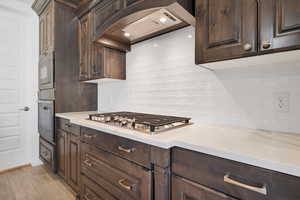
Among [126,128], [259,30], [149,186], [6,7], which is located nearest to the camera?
[259,30]

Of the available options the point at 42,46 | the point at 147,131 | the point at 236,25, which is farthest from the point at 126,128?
the point at 42,46

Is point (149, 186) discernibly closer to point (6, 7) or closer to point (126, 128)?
point (126, 128)

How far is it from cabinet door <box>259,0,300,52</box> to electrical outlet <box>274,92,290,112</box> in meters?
0.39

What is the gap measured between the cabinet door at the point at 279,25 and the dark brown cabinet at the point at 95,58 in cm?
150

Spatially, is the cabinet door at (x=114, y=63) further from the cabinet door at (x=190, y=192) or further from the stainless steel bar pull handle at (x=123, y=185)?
the cabinet door at (x=190, y=192)

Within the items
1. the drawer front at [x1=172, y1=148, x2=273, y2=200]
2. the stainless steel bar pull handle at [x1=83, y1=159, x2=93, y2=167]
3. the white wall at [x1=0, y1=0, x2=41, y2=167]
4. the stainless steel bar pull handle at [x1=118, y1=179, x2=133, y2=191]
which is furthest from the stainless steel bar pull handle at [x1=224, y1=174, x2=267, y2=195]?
the white wall at [x1=0, y1=0, x2=41, y2=167]

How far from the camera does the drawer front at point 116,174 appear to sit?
93 centimetres

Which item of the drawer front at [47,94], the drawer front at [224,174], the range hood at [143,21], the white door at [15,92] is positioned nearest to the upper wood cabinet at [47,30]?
the white door at [15,92]

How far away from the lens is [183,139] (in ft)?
2.74

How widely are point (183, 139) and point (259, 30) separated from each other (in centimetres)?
67

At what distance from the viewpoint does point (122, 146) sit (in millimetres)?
1056

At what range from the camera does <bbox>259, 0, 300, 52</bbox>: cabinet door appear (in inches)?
27.8

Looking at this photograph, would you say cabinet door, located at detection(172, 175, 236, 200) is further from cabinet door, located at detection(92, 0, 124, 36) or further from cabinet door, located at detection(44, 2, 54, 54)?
cabinet door, located at detection(44, 2, 54, 54)

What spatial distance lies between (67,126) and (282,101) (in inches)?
77.3
